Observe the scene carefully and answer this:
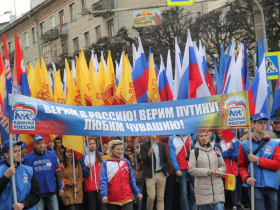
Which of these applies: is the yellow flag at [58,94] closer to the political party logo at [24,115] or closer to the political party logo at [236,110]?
the political party logo at [24,115]

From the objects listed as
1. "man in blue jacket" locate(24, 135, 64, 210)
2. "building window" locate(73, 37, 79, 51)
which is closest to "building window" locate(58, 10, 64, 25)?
"building window" locate(73, 37, 79, 51)

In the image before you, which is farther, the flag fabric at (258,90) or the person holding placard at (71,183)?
the flag fabric at (258,90)

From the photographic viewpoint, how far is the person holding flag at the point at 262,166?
6719 mm

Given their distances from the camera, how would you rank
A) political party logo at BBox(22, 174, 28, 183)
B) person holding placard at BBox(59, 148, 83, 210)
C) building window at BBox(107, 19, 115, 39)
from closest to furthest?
political party logo at BBox(22, 174, 28, 183), person holding placard at BBox(59, 148, 83, 210), building window at BBox(107, 19, 115, 39)

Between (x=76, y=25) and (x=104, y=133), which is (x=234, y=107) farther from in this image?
(x=76, y=25)

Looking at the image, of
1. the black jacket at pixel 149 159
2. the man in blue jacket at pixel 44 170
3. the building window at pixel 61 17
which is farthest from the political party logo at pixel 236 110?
the building window at pixel 61 17

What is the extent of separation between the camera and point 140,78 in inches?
488

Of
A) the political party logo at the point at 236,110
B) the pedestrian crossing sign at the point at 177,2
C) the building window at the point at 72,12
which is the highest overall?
the building window at the point at 72,12

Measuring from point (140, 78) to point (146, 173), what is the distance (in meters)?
2.70

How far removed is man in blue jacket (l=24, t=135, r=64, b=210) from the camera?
334 inches

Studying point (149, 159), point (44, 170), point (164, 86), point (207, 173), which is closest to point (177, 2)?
point (164, 86)

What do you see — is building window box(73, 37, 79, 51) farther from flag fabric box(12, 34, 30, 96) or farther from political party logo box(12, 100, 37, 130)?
political party logo box(12, 100, 37, 130)

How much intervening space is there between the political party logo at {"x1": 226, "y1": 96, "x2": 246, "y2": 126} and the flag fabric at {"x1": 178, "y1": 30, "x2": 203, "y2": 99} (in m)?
4.48

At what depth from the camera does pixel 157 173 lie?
1077cm
